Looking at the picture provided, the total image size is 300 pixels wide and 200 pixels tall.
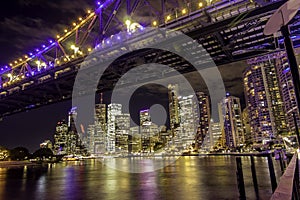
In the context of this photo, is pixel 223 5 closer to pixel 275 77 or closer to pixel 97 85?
pixel 97 85

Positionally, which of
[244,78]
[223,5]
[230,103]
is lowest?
[223,5]

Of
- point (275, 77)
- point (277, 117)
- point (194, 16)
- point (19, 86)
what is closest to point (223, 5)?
point (194, 16)

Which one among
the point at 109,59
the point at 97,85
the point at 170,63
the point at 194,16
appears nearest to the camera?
the point at 194,16

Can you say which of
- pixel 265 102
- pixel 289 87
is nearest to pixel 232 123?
pixel 265 102

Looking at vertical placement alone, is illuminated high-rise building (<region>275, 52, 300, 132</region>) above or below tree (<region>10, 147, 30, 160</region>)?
above

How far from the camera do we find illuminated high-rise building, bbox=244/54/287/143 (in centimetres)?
11532

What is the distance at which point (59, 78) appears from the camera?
1106 inches

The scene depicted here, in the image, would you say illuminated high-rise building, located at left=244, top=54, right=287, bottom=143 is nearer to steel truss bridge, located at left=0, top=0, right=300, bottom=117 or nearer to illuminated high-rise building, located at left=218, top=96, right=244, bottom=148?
illuminated high-rise building, located at left=218, top=96, right=244, bottom=148

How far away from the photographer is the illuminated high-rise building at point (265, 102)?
11532 centimetres

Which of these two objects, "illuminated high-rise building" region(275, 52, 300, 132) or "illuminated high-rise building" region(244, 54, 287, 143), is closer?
"illuminated high-rise building" region(275, 52, 300, 132)

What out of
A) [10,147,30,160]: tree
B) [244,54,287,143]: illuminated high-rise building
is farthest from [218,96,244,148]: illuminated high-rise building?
[10,147,30,160]: tree

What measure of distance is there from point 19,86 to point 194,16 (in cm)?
2944

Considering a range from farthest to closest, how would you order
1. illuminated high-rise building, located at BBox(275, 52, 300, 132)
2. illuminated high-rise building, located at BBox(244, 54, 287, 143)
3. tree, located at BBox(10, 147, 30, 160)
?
illuminated high-rise building, located at BBox(244, 54, 287, 143) → tree, located at BBox(10, 147, 30, 160) → illuminated high-rise building, located at BBox(275, 52, 300, 132)

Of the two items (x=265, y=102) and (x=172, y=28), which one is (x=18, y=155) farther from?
(x=265, y=102)
